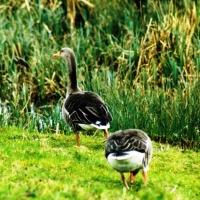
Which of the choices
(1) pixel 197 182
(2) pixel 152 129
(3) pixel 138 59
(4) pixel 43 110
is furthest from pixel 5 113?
(1) pixel 197 182

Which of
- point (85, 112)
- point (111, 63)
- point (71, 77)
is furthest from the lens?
point (111, 63)

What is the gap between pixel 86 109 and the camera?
34.6 feet

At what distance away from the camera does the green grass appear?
7855mm

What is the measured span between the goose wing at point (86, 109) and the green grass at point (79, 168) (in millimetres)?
501

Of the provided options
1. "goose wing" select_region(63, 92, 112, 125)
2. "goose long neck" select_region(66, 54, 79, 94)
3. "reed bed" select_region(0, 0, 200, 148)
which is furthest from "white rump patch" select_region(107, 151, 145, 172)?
"reed bed" select_region(0, 0, 200, 148)

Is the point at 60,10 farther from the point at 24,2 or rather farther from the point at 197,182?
the point at 197,182

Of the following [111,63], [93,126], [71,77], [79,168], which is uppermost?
[71,77]

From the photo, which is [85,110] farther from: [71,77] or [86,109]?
[71,77]

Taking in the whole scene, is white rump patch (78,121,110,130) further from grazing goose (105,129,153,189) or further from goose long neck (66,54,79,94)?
grazing goose (105,129,153,189)

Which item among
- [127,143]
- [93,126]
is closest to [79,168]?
[93,126]

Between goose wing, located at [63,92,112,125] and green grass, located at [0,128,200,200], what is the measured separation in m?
0.50

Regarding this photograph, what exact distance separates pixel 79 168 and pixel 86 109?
145cm

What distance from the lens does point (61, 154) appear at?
391 inches

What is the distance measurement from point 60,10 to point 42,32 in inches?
82.0
